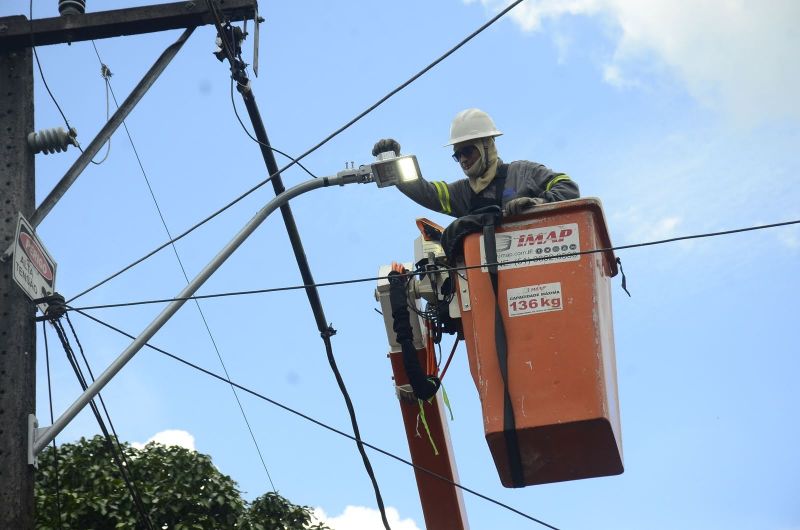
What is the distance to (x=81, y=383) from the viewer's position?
7.38 meters

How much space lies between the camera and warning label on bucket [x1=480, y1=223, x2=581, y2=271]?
22.2ft

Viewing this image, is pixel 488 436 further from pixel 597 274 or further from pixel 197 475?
pixel 197 475

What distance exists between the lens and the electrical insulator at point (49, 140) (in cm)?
739

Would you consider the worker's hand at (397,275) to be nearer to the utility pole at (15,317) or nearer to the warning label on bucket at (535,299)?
the warning label on bucket at (535,299)

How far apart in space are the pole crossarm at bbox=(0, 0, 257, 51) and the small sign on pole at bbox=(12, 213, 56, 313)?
4.05ft

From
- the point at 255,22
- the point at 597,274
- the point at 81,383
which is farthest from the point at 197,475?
the point at 597,274

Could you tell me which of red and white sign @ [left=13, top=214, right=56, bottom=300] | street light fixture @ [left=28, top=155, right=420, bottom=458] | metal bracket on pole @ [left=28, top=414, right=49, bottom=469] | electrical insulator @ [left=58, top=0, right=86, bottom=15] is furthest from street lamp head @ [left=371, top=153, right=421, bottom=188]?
metal bracket on pole @ [left=28, top=414, right=49, bottom=469]

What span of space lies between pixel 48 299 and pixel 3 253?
0.35 meters

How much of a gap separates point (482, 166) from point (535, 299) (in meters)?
1.47

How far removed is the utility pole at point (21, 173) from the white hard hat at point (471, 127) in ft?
4.67

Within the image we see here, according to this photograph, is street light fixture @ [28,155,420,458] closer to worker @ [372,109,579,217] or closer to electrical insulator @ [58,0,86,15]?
worker @ [372,109,579,217]

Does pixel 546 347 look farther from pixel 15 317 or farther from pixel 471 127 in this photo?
pixel 15 317

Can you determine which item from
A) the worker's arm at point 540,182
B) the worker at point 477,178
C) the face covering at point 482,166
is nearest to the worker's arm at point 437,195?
the worker at point 477,178

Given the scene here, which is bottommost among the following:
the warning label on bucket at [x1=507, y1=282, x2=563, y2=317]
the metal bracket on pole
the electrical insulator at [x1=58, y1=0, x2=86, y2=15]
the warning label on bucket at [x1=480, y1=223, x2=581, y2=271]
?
the metal bracket on pole
